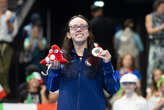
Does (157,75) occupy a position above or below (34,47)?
below

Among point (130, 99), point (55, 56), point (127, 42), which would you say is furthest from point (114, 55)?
point (55, 56)

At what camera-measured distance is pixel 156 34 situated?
36.3 feet

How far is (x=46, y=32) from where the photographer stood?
15.1 m

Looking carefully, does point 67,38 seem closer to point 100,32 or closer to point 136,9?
point 100,32

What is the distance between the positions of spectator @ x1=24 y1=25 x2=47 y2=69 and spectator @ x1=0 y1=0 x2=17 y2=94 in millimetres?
834

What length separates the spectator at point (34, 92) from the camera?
9.86m

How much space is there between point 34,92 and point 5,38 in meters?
1.92

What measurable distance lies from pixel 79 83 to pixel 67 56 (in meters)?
0.35

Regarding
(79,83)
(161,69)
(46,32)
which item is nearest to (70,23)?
(79,83)

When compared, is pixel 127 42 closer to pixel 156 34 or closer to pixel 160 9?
pixel 156 34

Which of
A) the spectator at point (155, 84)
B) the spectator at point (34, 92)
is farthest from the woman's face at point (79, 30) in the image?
the spectator at point (155, 84)

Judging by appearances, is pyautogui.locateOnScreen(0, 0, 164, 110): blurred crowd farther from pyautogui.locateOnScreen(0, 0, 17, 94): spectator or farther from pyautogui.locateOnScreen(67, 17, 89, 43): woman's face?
pyautogui.locateOnScreen(67, 17, 89, 43): woman's face

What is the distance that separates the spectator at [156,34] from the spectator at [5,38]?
2.91m

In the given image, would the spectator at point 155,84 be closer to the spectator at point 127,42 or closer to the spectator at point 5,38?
the spectator at point 127,42
